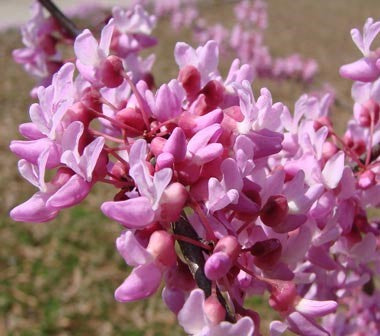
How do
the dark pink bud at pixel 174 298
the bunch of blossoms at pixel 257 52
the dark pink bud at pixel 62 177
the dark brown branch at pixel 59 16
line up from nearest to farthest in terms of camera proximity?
the dark pink bud at pixel 62 177, the dark pink bud at pixel 174 298, the dark brown branch at pixel 59 16, the bunch of blossoms at pixel 257 52

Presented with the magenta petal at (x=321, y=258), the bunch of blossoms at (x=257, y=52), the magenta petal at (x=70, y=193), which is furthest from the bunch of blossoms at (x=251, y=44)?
the magenta petal at (x=70, y=193)

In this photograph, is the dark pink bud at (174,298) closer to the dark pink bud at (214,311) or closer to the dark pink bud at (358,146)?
the dark pink bud at (214,311)

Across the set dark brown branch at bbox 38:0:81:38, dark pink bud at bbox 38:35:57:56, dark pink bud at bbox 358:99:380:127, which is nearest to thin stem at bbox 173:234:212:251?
dark pink bud at bbox 358:99:380:127

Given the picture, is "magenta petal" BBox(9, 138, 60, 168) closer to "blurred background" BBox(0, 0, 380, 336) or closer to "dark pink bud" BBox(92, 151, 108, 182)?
"dark pink bud" BBox(92, 151, 108, 182)

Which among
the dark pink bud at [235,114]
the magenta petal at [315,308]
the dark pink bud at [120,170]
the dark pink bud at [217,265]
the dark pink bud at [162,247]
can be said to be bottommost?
the magenta petal at [315,308]

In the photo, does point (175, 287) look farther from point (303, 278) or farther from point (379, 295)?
point (379, 295)

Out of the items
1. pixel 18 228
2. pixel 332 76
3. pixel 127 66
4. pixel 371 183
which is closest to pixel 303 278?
pixel 371 183

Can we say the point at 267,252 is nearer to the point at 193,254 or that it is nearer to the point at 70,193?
the point at 193,254
